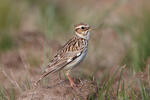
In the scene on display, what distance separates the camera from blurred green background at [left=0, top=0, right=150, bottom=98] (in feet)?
31.9

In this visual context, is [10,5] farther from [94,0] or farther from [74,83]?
[74,83]

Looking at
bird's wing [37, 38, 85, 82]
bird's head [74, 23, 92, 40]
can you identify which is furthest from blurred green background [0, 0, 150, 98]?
bird's wing [37, 38, 85, 82]

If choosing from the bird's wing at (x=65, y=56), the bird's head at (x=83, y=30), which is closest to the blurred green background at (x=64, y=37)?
the bird's head at (x=83, y=30)

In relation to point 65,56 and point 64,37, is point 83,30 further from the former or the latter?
point 64,37

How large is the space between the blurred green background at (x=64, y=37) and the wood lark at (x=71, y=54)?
0.99 m

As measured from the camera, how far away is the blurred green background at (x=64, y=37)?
9.71 meters

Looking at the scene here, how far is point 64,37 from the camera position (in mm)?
10867

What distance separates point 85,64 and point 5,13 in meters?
3.52

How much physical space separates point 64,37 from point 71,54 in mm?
3777

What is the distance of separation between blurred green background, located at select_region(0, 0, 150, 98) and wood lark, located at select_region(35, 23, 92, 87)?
3.25 feet

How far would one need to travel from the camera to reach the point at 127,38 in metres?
12.0

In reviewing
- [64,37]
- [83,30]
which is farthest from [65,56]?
[64,37]

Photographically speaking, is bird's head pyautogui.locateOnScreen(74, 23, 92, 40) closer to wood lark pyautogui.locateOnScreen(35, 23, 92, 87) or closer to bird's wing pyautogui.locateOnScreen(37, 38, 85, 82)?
wood lark pyautogui.locateOnScreen(35, 23, 92, 87)

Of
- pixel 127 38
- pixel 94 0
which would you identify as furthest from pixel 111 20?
pixel 94 0
